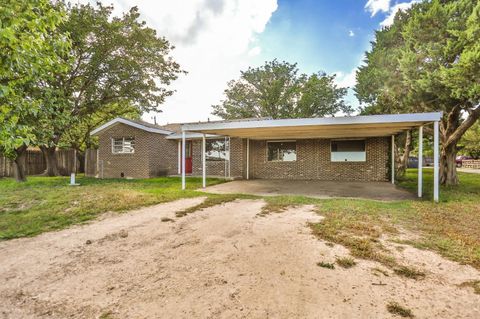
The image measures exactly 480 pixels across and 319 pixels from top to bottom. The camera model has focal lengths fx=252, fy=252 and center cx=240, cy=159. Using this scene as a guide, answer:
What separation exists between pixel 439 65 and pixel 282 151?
284 inches

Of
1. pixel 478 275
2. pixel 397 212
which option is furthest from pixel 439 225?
pixel 478 275

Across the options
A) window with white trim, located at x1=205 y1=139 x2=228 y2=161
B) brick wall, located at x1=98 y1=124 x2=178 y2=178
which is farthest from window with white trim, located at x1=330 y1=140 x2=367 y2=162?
brick wall, located at x1=98 y1=124 x2=178 y2=178

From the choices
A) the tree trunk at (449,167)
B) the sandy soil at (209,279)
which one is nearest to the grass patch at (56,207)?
the sandy soil at (209,279)

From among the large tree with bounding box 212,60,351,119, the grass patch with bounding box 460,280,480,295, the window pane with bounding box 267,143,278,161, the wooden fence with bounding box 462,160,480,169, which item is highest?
the large tree with bounding box 212,60,351,119

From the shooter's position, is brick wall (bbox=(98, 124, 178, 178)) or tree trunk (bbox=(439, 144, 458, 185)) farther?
brick wall (bbox=(98, 124, 178, 178))

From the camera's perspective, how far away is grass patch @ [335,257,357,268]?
301 cm

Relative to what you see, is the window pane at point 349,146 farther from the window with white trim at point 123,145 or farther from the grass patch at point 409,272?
the window with white trim at point 123,145

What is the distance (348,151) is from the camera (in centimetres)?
1252

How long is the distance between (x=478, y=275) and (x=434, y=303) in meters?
1.04

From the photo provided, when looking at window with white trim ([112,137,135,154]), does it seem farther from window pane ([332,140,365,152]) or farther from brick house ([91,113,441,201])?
window pane ([332,140,365,152])

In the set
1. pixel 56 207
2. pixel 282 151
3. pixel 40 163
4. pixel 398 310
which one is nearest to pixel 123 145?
pixel 40 163

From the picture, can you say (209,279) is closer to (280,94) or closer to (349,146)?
(349,146)

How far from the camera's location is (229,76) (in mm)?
27969

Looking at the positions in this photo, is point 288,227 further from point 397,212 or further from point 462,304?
point 397,212
